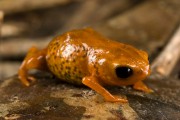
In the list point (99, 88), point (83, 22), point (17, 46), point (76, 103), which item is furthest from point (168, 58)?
point (83, 22)

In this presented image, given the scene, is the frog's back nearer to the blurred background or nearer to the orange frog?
the orange frog

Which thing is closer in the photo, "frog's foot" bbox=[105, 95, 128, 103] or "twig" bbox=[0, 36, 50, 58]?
"frog's foot" bbox=[105, 95, 128, 103]

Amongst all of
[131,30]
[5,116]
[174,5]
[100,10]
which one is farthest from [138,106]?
[100,10]

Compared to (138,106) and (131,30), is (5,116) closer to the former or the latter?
(138,106)

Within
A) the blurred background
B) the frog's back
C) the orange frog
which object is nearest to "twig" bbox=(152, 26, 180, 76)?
the blurred background

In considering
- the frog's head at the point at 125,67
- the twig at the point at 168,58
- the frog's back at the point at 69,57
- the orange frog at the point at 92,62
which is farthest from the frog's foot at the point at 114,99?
the twig at the point at 168,58
